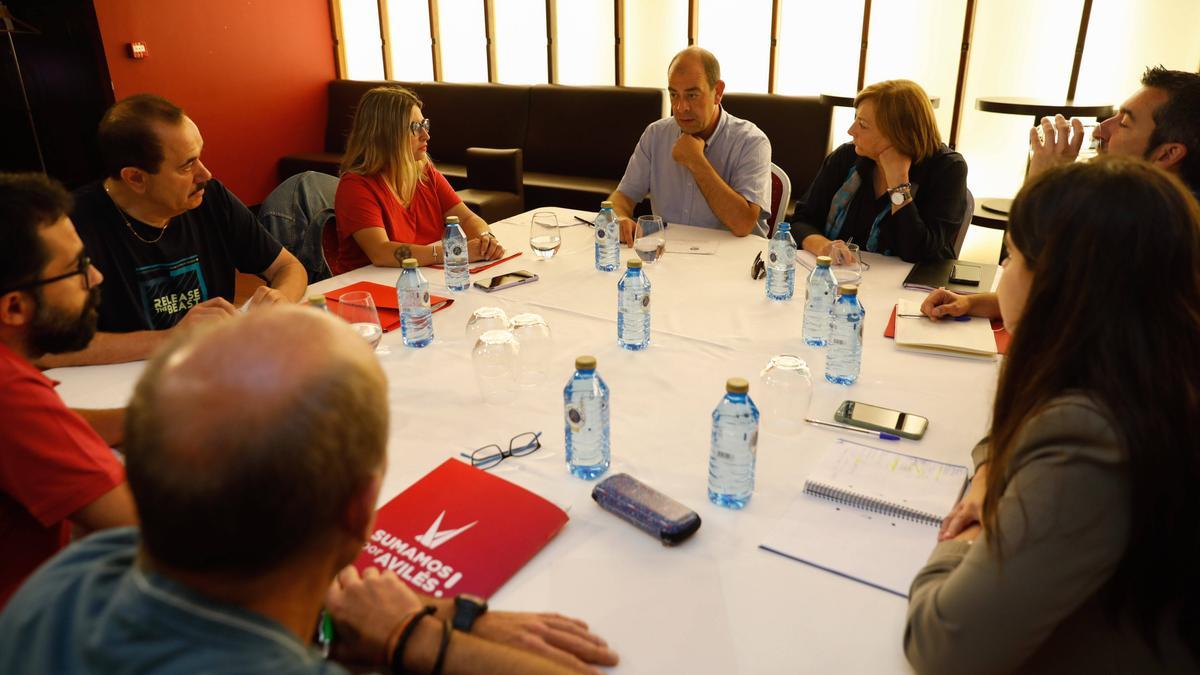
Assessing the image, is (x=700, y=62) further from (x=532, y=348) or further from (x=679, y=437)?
(x=679, y=437)

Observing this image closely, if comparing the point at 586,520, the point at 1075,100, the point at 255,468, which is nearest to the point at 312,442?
the point at 255,468

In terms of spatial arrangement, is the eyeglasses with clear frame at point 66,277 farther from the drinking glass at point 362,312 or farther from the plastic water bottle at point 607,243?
the plastic water bottle at point 607,243

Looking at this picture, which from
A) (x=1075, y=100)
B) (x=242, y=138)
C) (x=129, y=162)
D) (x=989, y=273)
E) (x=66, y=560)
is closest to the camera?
(x=66, y=560)

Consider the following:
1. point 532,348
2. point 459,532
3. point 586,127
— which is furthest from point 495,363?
point 586,127

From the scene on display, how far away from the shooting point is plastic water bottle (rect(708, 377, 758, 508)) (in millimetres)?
1313

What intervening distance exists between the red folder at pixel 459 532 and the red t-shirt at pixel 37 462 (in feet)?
1.33

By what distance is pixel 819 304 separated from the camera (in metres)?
2.03

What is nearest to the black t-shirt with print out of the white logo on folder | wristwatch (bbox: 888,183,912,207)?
the white logo on folder

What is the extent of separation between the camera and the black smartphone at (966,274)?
238 cm

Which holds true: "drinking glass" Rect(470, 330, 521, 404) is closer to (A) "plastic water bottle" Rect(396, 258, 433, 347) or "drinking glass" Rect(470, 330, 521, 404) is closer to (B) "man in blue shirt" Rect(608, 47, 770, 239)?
(A) "plastic water bottle" Rect(396, 258, 433, 347)

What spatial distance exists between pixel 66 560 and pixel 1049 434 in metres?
1.10

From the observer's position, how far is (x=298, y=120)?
6.87 meters

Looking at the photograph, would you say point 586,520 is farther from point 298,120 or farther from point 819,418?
point 298,120

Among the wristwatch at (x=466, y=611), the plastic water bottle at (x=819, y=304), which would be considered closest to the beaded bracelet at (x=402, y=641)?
the wristwatch at (x=466, y=611)
